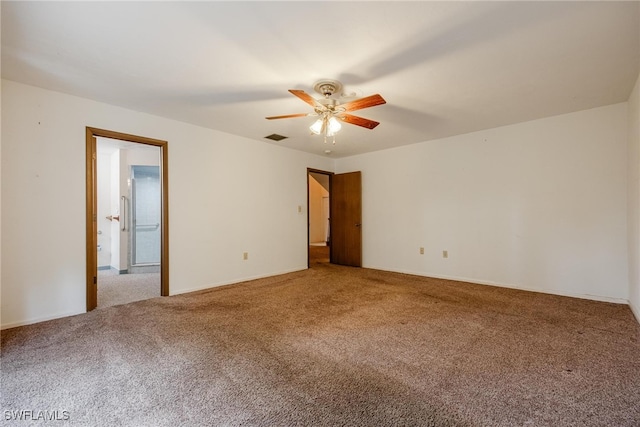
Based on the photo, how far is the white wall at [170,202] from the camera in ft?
8.80

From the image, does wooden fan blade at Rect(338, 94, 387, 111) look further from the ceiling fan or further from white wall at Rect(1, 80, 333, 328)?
white wall at Rect(1, 80, 333, 328)

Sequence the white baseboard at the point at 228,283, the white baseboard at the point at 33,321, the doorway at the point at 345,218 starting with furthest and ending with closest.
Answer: the doorway at the point at 345,218, the white baseboard at the point at 228,283, the white baseboard at the point at 33,321

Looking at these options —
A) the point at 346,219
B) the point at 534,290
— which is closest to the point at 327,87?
the point at 346,219

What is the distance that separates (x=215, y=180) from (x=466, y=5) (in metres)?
3.52

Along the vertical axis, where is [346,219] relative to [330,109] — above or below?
below

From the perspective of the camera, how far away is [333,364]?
1.95 meters

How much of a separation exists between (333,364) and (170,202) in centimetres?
293

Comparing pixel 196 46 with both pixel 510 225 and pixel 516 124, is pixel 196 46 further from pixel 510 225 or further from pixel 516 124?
pixel 510 225

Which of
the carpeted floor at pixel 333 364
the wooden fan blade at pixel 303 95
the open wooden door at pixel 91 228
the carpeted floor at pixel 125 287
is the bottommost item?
the carpeted floor at pixel 125 287

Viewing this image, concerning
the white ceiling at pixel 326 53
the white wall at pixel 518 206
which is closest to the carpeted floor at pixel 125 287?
the white ceiling at pixel 326 53

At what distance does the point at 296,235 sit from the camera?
531 cm

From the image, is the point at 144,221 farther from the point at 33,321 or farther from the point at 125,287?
the point at 33,321

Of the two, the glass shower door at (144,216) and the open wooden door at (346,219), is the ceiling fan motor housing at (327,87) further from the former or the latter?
the glass shower door at (144,216)

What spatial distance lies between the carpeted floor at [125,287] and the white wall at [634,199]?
17.6 ft
